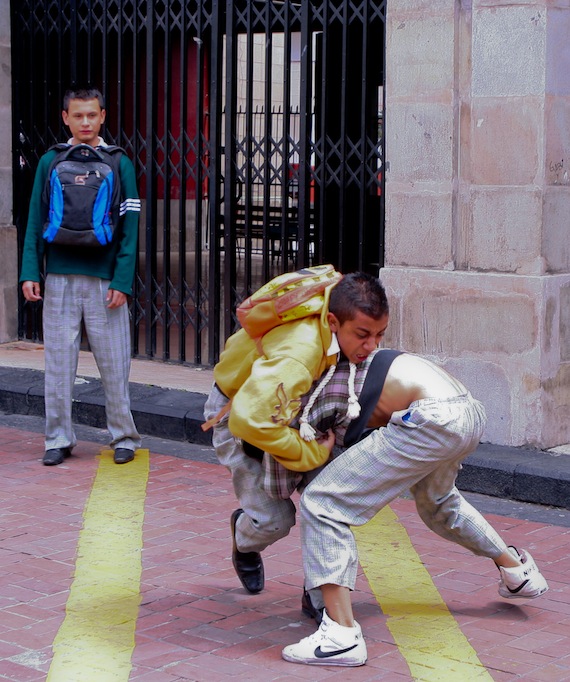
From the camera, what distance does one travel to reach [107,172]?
6.68 m

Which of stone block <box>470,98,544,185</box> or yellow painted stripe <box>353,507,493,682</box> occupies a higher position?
stone block <box>470,98,544,185</box>

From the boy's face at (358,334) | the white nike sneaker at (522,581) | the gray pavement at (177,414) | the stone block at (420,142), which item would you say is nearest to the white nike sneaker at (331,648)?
the white nike sneaker at (522,581)

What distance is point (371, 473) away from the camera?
4.08 metres

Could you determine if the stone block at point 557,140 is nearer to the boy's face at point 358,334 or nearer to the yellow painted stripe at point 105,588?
the yellow painted stripe at point 105,588

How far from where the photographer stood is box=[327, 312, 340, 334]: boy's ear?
13.1ft

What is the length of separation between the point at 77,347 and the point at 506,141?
2.52 meters

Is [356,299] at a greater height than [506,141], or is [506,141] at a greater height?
[506,141]

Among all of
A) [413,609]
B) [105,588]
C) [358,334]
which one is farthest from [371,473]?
[105,588]

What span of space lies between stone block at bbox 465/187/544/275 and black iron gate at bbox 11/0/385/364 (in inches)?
46.0

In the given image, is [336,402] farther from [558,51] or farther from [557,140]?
[558,51]

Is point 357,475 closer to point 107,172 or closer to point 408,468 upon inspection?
point 408,468

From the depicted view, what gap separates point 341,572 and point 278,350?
725mm

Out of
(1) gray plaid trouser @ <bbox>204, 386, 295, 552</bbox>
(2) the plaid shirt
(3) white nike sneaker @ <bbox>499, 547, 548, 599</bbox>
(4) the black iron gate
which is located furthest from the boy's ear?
(4) the black iron gate

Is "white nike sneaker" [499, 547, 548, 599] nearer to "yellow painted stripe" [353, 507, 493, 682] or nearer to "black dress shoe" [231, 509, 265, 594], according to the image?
"yellow painted stripe" [353, 507, 493, 682]
